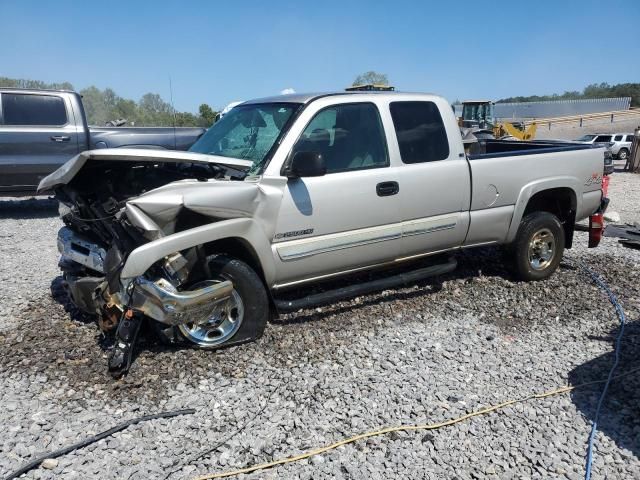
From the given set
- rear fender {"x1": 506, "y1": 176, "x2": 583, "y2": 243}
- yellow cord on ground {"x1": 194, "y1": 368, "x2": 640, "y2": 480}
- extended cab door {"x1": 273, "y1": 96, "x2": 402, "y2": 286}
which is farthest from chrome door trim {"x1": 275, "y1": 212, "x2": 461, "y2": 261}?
yellow cord on ground {"x1": 194, "y1": 368, "x2": 640, "y2": 480}

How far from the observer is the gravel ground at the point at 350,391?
2820 millimetres

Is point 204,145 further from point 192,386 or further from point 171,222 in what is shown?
point 192,386

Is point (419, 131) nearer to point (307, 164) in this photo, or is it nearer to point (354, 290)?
point (307, 164)

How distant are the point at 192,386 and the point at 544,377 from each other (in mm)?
2515

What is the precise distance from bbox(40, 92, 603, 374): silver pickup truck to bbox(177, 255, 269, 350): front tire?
0.03 ft

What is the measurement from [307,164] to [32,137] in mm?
6722

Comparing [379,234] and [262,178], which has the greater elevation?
[262,178]

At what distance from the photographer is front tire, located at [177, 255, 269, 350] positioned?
149 inches

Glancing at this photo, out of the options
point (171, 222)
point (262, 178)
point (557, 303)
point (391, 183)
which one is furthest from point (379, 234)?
point (557, 303)

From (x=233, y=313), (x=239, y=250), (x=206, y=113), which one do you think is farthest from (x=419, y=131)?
(x=206, y=113)

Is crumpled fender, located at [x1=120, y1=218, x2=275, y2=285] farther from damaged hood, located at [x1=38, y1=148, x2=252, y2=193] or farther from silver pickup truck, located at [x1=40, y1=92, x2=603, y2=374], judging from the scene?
damaged hood, located at [x1=38, y1=148, x2=252, y2=193]

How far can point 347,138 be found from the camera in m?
4.31

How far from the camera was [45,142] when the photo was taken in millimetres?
8555

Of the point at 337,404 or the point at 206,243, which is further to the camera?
the point at 206,243
